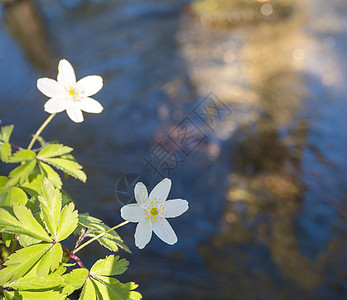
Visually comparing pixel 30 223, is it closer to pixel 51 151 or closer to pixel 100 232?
pixel 100 232

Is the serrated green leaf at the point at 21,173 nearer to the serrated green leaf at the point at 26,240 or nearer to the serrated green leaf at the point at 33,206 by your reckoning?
the serrated green leaf at the point at 33,206

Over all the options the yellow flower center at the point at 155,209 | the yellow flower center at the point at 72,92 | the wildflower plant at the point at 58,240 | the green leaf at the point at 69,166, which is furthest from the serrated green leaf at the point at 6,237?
the yellow flower center at the point at 72,92

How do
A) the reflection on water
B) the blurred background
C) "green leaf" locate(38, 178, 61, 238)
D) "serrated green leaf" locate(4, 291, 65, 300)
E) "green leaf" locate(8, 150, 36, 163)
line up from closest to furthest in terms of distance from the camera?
"serrated green leaf" locate(4, 291, 65, 300) → "green leaf" locate(38, 178, 61, 238) → "green leaf" locate(8, 150, 36, 163) → the blurred background → the reflection on water

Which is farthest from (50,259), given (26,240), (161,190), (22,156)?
(22,156)

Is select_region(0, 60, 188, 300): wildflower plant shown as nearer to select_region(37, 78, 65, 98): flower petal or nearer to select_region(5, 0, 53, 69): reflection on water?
select_region(37, 78, 65, 98): flower petal

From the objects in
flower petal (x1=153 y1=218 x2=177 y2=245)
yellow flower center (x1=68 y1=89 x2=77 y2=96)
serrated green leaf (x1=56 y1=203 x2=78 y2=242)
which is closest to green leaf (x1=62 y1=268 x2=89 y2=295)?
serrated green leaf (x1=56 y1=203 x2=78 y2=242)

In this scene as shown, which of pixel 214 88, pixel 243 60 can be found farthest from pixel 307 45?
pixel 214 88
